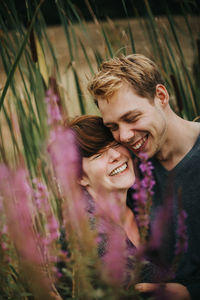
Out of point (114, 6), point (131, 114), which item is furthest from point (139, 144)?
point (114, 6)

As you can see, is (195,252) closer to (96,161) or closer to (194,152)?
(194,152)

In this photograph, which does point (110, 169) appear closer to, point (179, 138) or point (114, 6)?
point (179, 138)

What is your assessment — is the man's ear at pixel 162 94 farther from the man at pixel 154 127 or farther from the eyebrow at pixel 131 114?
the eyebrow at pixel 131 114

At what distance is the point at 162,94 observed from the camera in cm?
121

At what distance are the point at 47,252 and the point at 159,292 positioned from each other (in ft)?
0.75

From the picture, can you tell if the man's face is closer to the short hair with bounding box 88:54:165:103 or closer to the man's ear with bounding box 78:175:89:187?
the short hair with bounding box 88:54:165:103

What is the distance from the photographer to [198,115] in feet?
4.05

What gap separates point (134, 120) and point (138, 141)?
0.07 metres

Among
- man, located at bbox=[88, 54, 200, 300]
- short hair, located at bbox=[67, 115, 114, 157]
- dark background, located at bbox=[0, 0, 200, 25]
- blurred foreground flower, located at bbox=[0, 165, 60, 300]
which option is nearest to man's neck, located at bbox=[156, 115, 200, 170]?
man, located at bbox=[88, 54, 200, 300]

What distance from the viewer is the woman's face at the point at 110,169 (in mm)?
1141

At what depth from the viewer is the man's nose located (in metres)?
1.08

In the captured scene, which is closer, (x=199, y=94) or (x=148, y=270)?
(x=148, y=270)

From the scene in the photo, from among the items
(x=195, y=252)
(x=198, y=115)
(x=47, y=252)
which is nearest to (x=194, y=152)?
(x=198, y=115)

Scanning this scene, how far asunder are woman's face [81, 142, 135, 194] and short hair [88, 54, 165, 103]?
21cm
